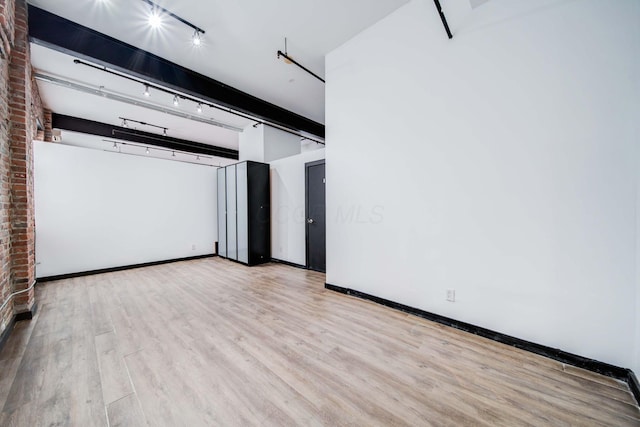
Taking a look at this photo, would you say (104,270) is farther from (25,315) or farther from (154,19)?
(154,19)

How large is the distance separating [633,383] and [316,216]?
13.0 ft

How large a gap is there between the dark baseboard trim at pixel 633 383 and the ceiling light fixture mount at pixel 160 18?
17.1 ft

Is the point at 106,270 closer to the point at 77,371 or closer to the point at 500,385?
the point at 77,371

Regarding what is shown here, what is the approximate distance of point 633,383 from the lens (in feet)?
5.24

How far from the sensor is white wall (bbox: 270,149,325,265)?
4977 millimetres

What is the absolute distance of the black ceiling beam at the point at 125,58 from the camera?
2.76 meters

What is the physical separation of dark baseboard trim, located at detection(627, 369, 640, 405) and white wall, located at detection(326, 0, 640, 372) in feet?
0.31

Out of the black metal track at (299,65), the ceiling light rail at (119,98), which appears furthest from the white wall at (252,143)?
the black metal track at (299,65)

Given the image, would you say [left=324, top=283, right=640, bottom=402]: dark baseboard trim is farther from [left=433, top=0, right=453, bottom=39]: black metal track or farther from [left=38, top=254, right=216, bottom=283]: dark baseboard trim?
[left=38, top=254, right=216, bottom=283]: dark baseboard trim

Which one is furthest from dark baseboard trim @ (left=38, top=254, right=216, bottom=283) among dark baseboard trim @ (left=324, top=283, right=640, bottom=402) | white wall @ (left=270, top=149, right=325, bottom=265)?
dark baseboard trim @ (left=324, top=283, right=640, bottom=402)

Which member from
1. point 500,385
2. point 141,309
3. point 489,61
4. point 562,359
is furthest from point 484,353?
point 141,309

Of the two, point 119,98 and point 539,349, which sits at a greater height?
point 119,98

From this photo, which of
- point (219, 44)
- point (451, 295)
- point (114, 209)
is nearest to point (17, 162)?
point (114, 209)

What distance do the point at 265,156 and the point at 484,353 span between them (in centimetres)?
547
